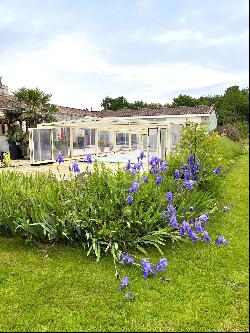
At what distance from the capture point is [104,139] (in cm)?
2230

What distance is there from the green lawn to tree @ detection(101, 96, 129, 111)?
5390cm

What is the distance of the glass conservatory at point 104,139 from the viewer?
57.6ft

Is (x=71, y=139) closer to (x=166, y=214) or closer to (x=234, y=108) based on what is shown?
(x=166, y=214)

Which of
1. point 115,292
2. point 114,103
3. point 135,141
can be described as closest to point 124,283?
point 115,292

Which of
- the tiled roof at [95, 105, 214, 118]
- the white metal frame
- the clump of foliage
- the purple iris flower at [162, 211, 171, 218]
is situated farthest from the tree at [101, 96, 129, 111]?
the purple iris flower at [162, 211, 171, 218]

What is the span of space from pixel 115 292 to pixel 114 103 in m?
56.3

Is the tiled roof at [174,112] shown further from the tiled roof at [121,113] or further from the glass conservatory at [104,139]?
the glass conservatory at [104,139]

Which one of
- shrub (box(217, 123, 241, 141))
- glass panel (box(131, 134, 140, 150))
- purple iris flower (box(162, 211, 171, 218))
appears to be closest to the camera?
purple iris flower (box(162, 211, 171, 218))

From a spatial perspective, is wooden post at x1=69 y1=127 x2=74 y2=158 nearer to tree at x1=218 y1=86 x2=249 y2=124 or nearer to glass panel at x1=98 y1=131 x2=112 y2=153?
glass panel at x1=98 y1=131 x2=112 y2=153

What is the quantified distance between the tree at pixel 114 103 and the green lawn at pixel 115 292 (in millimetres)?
53902

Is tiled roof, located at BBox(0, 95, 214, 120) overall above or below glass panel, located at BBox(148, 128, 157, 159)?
above

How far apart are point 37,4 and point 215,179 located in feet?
18.7

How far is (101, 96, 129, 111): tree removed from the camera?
58875mm

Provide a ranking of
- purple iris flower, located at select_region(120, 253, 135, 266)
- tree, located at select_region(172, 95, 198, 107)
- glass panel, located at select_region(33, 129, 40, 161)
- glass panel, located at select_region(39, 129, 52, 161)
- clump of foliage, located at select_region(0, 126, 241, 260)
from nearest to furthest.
Answer: purple iris flower, located at select_region(120, 253, 135, 266) → clump of foliage, located at select_region(0, 126, 241, 260) → glass panel, located at select_region(33, 129, 40, 161) → glass panel, located at select_region(39, 129, 52, 161) → tree, located at select_region(172, 95, 198, 107)
